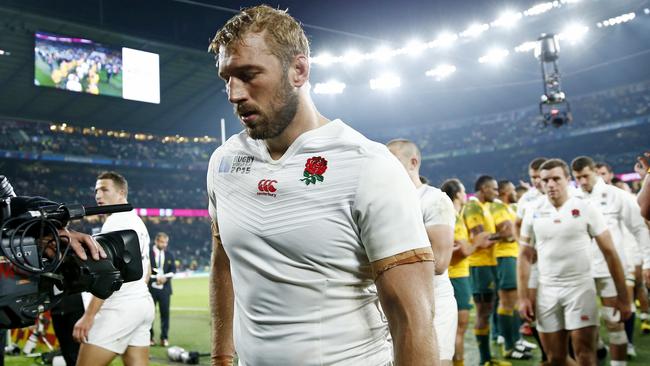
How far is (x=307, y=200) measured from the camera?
177 centimetres

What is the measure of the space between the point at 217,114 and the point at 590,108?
24.6m

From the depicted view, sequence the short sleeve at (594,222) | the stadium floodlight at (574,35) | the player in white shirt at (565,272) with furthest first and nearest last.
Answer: the stadium floodlight at (574,35), the short sleeve at (594,222), the player in white shirt at (565,272)

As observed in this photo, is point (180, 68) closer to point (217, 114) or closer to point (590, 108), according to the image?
point (217, 114)

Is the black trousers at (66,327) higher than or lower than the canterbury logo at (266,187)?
lower

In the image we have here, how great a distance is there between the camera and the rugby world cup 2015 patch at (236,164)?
2.00 metres

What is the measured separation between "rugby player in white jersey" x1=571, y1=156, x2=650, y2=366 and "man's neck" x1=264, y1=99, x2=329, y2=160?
4.90 meters

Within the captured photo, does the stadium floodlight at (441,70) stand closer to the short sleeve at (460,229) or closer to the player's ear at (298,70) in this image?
the short sleeve at (460,229)

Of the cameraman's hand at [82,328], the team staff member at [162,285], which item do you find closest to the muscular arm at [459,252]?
the cameraman's hand at [82,328]

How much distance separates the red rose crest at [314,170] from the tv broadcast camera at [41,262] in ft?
1.94

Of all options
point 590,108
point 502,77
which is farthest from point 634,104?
point 502,77

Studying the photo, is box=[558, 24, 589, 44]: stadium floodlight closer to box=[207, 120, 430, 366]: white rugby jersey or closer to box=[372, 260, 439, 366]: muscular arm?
box=[207, 120, 430, 366]: white rugby jersey

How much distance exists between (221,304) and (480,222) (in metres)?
6.21

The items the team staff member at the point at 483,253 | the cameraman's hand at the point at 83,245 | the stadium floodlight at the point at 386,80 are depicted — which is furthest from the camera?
the stadium floodlight at the point at 386,80

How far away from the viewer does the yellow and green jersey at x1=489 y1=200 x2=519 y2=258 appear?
26.8 ft
